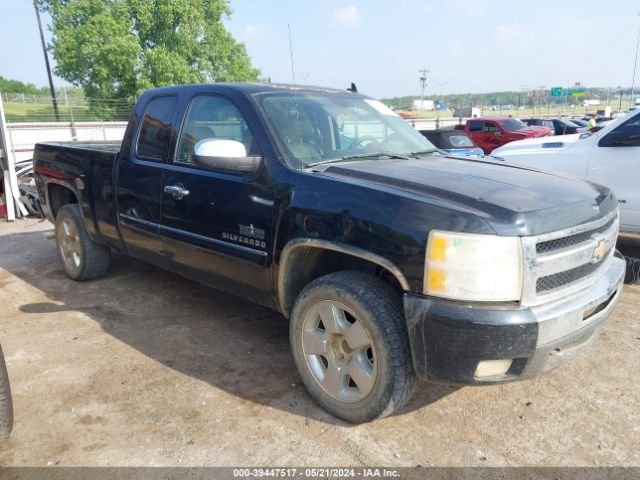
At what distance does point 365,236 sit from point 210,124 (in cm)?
168

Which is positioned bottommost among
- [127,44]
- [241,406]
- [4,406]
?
[241,406]

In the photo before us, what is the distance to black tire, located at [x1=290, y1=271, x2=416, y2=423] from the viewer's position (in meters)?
2.54

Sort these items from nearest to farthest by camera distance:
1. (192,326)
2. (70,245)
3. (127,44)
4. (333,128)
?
(333,128), (192,326), (70,245), (127,44)

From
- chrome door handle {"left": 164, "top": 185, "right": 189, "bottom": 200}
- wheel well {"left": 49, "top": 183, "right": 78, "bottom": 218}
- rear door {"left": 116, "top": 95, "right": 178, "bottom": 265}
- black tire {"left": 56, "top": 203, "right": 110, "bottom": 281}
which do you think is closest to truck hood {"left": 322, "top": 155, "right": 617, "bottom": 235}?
chrome door handle {"left": 164, "top": 185, "right": 189, "bottom": 200}

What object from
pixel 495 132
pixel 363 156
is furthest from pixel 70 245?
pixel 495 132

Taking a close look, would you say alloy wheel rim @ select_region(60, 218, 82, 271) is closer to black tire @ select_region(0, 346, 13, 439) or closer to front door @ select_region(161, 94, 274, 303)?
front door @ select_region(161, 94, 274, 303)

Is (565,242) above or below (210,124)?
below

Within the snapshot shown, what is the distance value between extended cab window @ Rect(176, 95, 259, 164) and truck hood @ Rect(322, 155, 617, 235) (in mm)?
762

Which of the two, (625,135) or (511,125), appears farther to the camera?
(511,125)

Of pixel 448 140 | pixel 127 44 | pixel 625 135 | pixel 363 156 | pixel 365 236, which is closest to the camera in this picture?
pixel 365 236

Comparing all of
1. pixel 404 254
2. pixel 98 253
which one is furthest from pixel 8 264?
pixel 404 254

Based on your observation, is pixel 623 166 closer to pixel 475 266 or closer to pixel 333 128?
pixel 333 128

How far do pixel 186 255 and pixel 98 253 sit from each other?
1.82m

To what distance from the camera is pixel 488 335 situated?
2293 mm
